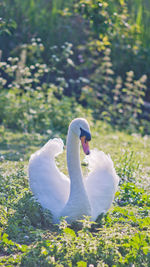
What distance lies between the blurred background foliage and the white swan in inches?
→ 144

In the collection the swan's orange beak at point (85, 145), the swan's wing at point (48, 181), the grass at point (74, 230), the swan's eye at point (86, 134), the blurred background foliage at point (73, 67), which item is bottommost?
the grass at point (74, 230)

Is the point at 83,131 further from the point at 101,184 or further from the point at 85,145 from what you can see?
the point at 101,184

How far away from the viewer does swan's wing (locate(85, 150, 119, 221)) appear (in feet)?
14.8

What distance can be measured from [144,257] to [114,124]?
6646mm

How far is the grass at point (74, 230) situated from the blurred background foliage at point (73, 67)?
2.52m

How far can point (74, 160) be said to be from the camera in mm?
4371

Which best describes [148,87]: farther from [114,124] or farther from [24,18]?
[24,18]

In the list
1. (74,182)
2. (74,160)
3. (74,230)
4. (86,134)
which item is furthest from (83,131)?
(74,230)

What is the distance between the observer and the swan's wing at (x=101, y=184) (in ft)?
Result: 14.8

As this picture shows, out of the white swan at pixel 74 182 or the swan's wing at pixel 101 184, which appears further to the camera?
the swan's wing at pixel 101 184

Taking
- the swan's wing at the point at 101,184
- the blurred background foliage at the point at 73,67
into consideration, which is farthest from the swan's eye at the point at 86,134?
the blurred background foliage at the point at 73,67

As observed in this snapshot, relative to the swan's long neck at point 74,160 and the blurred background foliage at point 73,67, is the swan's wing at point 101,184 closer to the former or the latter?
the swan's long neck at point 74,160

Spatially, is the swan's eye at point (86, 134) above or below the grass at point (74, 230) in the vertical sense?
above

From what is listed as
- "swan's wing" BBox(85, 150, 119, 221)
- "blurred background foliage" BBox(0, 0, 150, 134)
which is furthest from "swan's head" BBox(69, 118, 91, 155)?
"blurred background foliage" BBox(0, 0, 150, 134)
